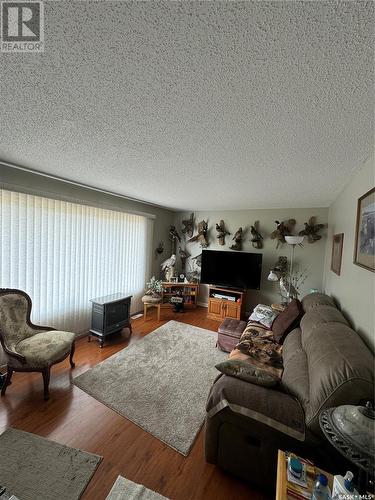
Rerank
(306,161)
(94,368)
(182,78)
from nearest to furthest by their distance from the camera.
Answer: (182,78) → (306,161) → (94,368)

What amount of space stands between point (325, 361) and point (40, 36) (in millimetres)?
2054

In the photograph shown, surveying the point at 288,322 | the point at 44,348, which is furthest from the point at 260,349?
the point at 44,348

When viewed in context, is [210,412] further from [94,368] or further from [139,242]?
[139,242]

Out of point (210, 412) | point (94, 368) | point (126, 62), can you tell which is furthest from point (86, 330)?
point (126, 62)

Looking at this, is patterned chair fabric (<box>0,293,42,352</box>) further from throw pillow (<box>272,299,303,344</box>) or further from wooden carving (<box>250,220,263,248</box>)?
wooden carving (<box>250,220,263,248</box>)

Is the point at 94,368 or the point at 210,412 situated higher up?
the point at 210,412

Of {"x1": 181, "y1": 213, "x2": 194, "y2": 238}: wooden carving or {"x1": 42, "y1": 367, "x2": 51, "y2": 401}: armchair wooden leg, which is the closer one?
{"x1": 42, "y1": 367, "x2": 51, "y2": 401}: armchair wooden leg

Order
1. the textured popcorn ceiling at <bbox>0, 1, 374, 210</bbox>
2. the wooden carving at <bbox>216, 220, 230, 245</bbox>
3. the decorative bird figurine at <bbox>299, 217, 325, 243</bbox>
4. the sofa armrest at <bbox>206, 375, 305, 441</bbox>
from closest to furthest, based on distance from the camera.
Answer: the textured popcorn ceiling at <bbox>0, 1, 374, 210</bbox>
the sofa armrest at <bbox>206, 375, 305, 441</bbox>
the decorative bird figurine at <bbox>299, 217, 325, 243</bbox>
the wooden carving at <bbox>216, 220, 230, 245</bbox>

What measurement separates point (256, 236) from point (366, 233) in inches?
109

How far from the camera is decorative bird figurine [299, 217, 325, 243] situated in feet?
12.3

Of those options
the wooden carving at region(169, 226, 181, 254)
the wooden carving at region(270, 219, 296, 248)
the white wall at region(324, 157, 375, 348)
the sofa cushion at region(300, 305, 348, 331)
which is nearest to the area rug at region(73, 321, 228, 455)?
the sofa cushion at region(300, 305, 348, 331)

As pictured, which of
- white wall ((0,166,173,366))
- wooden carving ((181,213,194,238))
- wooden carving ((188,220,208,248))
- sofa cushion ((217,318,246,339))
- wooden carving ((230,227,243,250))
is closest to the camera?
white wall ((0,166,173,366))

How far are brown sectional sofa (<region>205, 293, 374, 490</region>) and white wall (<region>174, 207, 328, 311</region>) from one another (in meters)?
2.64

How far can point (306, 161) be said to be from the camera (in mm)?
1740
